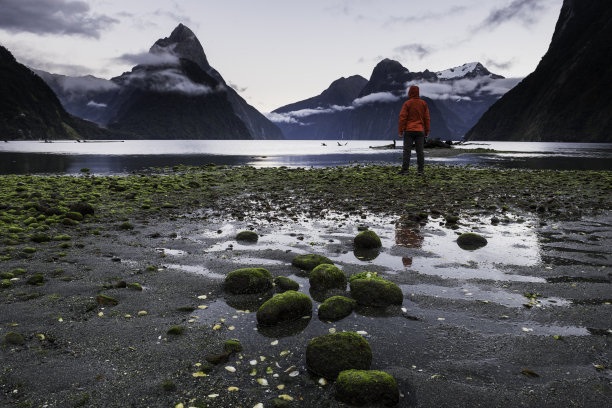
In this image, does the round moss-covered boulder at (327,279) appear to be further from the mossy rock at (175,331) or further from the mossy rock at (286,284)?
the mossy rock at (175,331)

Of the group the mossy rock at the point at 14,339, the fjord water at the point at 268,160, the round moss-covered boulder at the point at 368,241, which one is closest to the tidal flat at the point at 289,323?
the mossy rock at the point at 14,339

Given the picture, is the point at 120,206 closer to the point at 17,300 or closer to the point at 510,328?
the point at 17,300

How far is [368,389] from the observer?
4.15 meters

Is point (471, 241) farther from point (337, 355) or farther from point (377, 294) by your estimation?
point (337, 355)

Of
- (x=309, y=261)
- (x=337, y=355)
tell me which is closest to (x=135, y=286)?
(x=309, y=261)

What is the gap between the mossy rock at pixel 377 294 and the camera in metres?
6.67

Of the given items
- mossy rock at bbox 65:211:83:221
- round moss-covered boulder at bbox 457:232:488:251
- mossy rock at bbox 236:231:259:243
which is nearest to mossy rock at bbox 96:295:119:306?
mossy rock at bbox 236:231:259:243

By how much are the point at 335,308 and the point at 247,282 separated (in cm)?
190

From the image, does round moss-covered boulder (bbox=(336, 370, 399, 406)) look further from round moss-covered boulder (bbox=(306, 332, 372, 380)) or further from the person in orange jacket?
the person in orange jacket

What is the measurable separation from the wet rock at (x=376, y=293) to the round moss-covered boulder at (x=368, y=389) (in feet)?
7.86

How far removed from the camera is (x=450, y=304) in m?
6.59

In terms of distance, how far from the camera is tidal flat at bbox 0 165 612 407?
14.4ft

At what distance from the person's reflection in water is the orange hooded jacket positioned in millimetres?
13512

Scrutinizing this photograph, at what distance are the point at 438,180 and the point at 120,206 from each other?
1777cm
